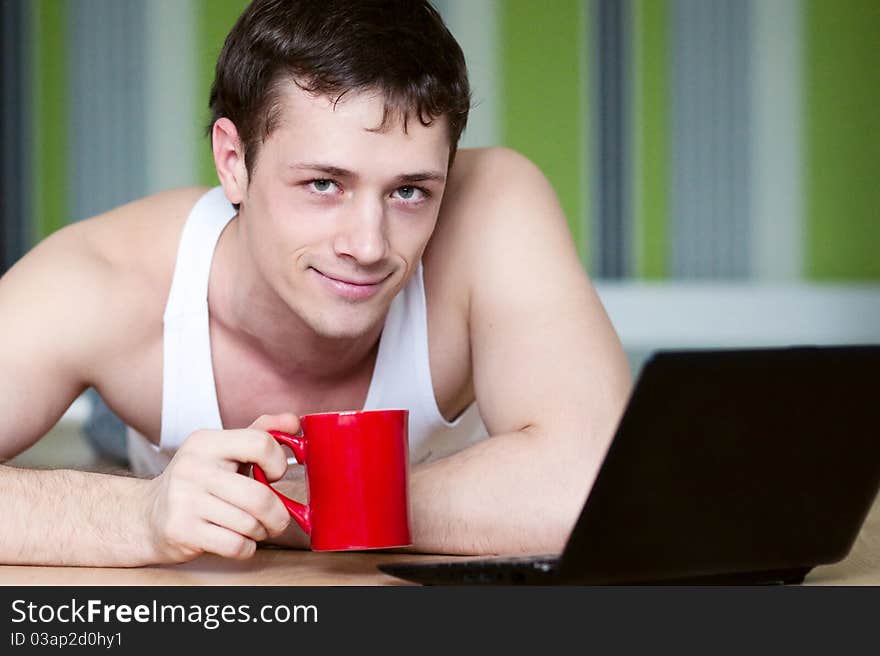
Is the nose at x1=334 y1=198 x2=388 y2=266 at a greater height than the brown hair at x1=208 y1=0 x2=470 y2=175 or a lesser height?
lesser

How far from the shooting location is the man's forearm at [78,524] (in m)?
1.01

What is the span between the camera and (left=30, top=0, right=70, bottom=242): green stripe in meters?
3.56

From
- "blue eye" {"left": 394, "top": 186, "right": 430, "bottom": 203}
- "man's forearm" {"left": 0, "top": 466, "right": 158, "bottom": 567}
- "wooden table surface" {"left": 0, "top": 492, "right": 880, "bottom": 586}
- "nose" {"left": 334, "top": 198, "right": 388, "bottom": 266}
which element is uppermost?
"blue eye" {"left": 394, "top": 186, "right": 430, "bottom": 203}

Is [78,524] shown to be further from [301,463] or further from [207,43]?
[207,43]

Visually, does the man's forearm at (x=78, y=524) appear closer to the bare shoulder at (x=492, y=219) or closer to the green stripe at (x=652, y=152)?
the bare shoulder at (x=492, y=219)

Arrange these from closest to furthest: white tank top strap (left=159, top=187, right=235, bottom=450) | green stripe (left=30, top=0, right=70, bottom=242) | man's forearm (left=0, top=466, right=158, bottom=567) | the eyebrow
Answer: man's forearm (left=0, top=466, right=158, bottom=567), the eyebrow, white tank top strap (left=159, top=187, right=235, bottom=450), green stripe (left=30, top=0, right=70, bottom=242)

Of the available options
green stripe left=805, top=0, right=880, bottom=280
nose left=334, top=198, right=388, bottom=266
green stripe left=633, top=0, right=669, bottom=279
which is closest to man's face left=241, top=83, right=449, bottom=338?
nose left=334, top=198, right=388, bottom=266

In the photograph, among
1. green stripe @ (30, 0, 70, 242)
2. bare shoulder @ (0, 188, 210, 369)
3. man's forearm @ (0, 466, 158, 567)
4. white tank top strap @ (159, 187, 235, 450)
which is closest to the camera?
man's forearm @ (0, 466, 158, 567)

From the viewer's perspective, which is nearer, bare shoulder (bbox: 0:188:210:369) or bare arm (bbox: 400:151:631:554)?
bare arm (bbox: 400:151:631:554)

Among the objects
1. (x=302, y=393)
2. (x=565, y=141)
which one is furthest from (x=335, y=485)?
(x=565, y=141)

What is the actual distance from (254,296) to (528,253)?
35 cm

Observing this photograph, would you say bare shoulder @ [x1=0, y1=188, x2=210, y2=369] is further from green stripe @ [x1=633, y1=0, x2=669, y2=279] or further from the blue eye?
green stripe @ [x1=633, y1=0, x2=669, y2=279]

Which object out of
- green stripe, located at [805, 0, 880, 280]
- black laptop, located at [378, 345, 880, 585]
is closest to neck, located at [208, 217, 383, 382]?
black laptop, located at [378, 345, 880, 585]
